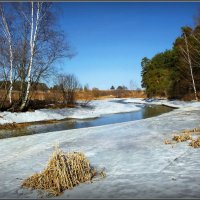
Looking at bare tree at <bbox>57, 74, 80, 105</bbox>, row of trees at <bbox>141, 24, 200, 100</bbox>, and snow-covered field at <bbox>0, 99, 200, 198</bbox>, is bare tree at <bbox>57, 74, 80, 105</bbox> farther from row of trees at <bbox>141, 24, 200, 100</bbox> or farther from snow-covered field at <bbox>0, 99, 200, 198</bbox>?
snow-covered field at <bbox>0, 99, 200, 198</bbox>

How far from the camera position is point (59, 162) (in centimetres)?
693

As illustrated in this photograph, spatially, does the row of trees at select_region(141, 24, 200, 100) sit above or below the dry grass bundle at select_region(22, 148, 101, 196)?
above

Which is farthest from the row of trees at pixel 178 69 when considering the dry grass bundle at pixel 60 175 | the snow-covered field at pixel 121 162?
the dry grass bundle at pixel 60 175

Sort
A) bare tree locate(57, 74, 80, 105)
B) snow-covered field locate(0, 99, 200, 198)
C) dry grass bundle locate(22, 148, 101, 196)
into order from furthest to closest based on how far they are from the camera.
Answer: bare tree locate(57, 74, 80, 105)
dry grass bundle locate(22, 148, 101, 196)
snow-covered field locate(0, 99, 200, 198)

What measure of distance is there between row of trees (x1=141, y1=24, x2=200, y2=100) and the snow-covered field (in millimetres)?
23887

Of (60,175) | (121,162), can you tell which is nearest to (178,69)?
(121,162)

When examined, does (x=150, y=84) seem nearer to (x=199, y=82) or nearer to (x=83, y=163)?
(x=199, y=82)

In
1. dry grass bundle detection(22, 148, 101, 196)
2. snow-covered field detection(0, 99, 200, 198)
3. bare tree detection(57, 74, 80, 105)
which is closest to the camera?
snow-covered field detection(0, 99, 200, 198)

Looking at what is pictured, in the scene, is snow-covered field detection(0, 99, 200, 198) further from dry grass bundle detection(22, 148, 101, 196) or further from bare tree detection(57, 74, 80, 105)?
bare tree detection(57, 74, 80, 105)

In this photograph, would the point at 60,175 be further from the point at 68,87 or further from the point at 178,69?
the point at 178,69

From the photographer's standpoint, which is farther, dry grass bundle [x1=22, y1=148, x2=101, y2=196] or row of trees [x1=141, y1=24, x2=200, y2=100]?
row of trees [x1=141, y1=24, x2=200, y2=100]

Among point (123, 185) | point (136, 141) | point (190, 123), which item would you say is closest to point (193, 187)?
point (123, 185)

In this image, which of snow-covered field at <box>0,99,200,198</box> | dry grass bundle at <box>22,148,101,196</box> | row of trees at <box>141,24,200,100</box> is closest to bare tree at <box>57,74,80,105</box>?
row of trees at <box>141,24,200,100</box>

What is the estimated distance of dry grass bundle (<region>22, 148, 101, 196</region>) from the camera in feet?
22.0
